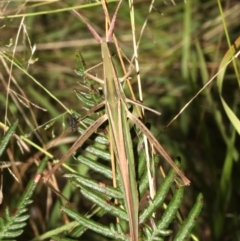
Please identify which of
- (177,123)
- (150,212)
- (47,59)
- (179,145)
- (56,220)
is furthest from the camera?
(47,59)

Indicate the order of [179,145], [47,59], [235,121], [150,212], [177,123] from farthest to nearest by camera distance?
[47,59], [177,123], [179,145], [235,121], [150,212]

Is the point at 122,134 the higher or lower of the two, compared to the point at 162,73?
higher

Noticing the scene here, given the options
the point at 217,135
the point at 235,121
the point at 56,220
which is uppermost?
the point at 235,121

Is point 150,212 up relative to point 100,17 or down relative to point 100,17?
down

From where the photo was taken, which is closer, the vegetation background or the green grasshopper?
→ the green grasshopper

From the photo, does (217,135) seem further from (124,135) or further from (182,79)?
(124,135)

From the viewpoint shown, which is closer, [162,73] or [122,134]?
[122,134]

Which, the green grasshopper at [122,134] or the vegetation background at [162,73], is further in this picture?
the vegetation background at [162,73]

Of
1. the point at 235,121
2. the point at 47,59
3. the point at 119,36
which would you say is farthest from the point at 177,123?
the point at 235,121
